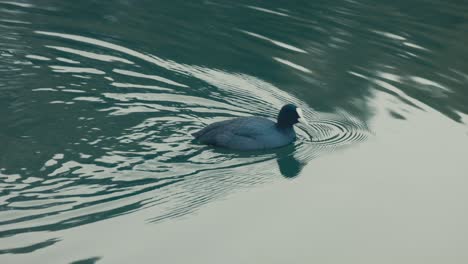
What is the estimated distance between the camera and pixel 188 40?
488 inches

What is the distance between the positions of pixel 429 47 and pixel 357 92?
2465 millimetres

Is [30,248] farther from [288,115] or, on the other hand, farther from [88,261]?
[288,115]

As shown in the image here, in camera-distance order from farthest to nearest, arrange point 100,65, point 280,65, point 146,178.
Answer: point 280,65, point 100,65, point 146,178

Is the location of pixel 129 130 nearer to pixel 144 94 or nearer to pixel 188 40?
pixel 144 94

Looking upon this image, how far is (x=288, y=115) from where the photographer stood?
31.3 feet

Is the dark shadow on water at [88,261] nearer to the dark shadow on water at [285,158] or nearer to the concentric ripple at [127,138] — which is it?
the concentric ripple at [127,138]

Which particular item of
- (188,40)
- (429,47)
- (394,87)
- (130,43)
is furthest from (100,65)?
(429,47)

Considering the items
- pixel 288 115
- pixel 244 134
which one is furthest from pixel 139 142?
pixel 288 115

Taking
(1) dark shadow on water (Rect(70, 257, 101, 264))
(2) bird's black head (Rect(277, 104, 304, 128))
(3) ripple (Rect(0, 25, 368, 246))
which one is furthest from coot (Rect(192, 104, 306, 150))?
(1) dark shadow on water (Rect(70, 257, 101, 264))

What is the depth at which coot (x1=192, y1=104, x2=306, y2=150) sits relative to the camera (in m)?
9.11

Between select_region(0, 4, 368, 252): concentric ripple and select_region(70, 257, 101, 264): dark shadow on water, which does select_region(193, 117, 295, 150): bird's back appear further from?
select_region(70, 257, 101, 264): dark shadow on water

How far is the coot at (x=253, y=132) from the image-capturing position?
9109mm

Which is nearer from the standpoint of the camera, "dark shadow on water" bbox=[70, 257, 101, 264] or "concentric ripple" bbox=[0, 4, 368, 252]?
"dark shadow on water" bbox=[70, 257, 101, 264]

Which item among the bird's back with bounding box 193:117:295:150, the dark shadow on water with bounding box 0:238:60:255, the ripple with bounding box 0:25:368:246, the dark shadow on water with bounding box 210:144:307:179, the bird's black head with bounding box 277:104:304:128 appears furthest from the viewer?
the bird's black head with bounding box 277:104:304:128
